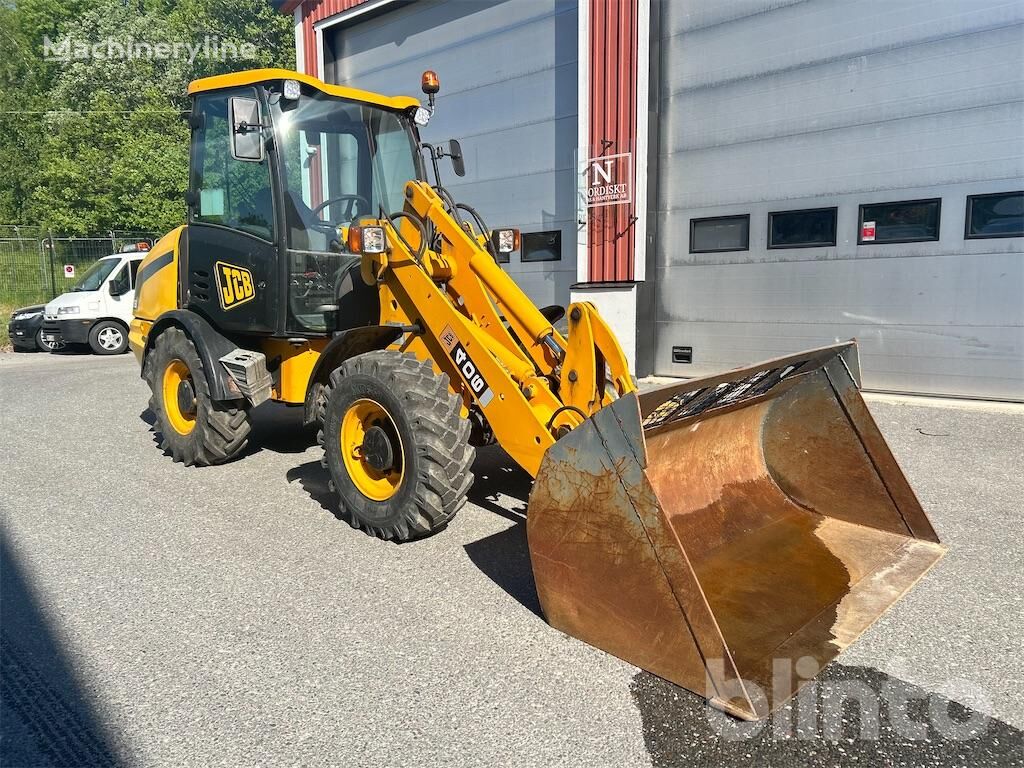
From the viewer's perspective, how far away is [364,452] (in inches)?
169

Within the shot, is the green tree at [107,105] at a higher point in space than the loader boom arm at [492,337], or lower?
higher

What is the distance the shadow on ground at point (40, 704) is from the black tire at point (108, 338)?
12.7 m

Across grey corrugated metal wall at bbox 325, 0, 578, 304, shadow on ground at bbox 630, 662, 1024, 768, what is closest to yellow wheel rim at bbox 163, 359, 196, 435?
shadow on ground at bbox 630, 662, 1024, 768

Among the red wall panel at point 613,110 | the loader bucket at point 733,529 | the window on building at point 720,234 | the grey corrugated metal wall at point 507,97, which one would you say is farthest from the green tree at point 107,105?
the loader bucket at point 733,529

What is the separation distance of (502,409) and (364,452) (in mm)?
969

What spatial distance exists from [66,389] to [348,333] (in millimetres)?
7544

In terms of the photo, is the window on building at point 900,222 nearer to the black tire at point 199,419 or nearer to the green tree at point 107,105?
the black tire at point 199,419

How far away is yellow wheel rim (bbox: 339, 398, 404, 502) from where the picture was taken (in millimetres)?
4273

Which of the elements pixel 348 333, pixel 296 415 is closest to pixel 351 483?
pixel 348 333

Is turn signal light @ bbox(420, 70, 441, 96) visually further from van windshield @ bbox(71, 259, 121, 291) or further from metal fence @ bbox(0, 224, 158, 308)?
metal fence @ bbox(0, 224, 158, 308)

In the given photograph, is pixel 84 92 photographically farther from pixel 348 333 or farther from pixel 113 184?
pixel 348 333

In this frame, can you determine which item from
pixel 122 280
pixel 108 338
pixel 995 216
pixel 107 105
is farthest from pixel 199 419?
pixel 107 105
